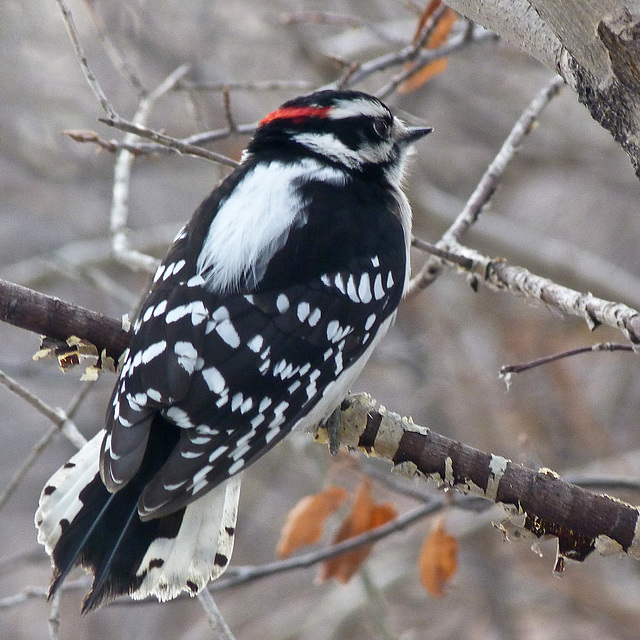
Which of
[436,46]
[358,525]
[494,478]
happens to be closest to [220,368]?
[494,478]

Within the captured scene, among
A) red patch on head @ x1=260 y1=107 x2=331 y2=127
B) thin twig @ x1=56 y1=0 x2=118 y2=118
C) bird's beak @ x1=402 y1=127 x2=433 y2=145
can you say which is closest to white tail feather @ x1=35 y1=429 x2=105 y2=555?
thin twig @ x1=56 y1=0 x2=118 y2=118

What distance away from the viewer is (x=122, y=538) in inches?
97.7

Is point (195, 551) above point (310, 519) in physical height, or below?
above

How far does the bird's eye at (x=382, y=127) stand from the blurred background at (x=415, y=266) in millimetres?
1952

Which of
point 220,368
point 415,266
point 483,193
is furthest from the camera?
point 415,266

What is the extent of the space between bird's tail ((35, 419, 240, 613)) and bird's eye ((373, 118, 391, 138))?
4.63 ft

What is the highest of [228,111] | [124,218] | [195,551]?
[228,111]

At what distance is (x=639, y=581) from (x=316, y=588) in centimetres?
228

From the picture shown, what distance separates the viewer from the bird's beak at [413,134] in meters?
3.41

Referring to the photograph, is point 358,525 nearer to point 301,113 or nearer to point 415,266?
point 301,113

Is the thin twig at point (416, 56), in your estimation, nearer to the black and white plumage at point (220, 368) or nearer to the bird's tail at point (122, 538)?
the black and white plumage at point (220, 368)

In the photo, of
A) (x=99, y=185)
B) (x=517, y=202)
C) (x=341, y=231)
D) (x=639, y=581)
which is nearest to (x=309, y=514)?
(x=341, y=231)

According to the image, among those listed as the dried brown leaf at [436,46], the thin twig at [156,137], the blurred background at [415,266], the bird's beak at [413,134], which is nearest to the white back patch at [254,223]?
the thin twig at [156,137]

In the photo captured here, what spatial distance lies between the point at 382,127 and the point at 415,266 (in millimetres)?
2676
